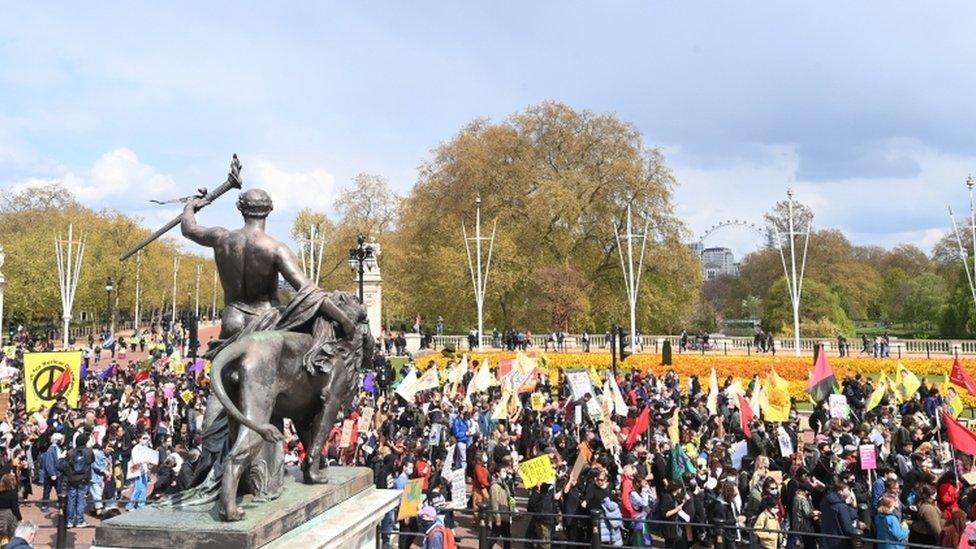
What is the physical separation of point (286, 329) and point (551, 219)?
140 feet

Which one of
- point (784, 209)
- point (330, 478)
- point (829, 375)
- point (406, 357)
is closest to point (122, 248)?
point (406, 357)

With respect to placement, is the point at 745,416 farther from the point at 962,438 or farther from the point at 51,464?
the point at 51,464

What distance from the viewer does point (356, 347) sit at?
5.61 meters

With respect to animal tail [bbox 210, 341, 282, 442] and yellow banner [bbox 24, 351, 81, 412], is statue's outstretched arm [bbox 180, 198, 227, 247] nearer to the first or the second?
animal tail [bbox 210, 341, 282, 442]

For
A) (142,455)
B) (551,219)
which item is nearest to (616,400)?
(142,455)

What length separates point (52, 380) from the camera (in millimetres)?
15258

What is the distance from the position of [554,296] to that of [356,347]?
3893 centimetres

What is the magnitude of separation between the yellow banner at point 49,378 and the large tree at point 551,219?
32125 mm

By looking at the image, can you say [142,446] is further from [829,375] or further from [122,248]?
[122,248]

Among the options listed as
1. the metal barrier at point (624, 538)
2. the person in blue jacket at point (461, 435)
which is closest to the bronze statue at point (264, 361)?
the metal barrier at point (624, 538)

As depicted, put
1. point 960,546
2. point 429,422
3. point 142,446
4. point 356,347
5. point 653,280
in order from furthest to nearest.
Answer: point 653,280 < point 429,422 < point 142,446 < point 960,546 < point 356,347

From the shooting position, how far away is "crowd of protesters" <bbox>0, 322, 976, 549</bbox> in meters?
9.18

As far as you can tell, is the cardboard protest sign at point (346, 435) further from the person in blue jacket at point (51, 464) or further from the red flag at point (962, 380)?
the red flag at point (962, 380)

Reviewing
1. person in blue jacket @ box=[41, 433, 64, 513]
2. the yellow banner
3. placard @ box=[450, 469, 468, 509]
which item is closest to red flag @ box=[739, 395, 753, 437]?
placard @ box=[450, 469, 468, 509]
